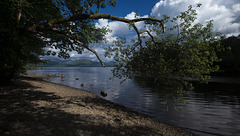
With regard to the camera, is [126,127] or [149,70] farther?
[149,70]

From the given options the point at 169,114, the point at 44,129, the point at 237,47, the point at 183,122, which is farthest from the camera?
the point at 237,47

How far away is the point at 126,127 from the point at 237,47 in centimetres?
9712

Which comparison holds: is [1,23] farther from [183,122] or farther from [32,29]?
[183,122]

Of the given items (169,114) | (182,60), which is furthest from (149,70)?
(169,114)

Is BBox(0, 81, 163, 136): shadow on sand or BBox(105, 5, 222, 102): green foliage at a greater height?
BBox(105, 5, 222, 102): green foliage

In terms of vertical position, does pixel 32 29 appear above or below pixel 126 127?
above

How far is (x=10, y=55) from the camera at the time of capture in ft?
30.5

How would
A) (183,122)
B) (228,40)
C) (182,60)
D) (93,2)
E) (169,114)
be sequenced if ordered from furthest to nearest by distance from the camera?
1. (228,40)
2. (169,114)
3. (183,122)
4. (93,2)
5. (182,60)

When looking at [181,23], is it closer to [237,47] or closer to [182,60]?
[182,60]

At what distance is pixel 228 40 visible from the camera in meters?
86.3

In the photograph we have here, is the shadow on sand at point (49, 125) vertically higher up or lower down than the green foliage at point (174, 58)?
lower down

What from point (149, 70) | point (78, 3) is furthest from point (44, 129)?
point (78, 3)

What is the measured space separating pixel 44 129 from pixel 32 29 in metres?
7.14

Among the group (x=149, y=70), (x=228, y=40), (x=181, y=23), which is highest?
(x=228, y=40)
